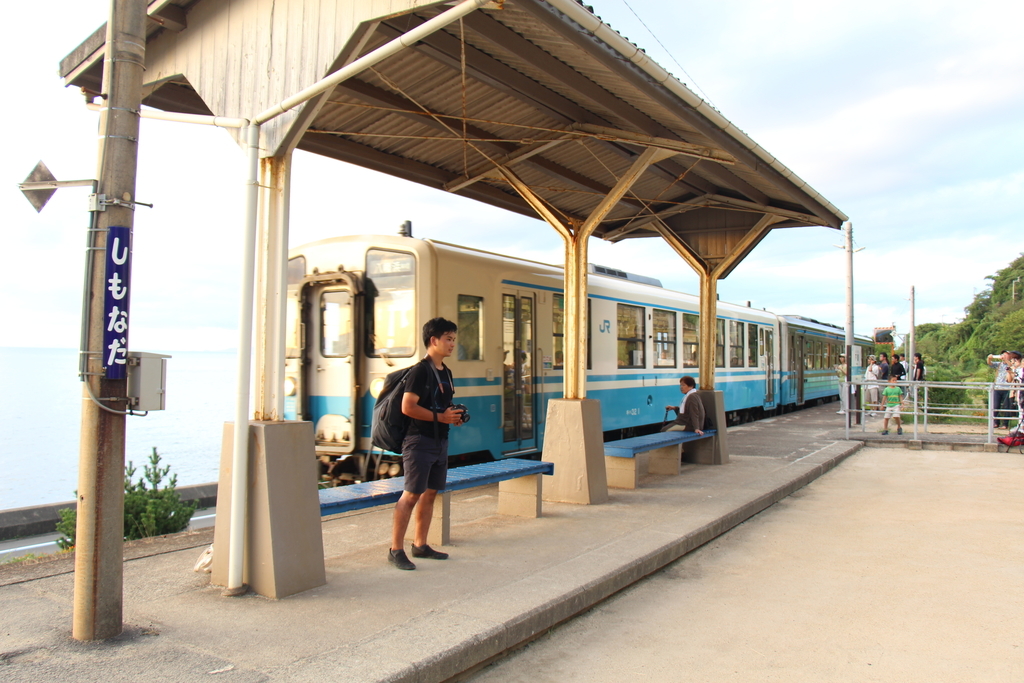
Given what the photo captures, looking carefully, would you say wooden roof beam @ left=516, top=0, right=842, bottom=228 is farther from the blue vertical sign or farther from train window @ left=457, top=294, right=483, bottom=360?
train window @ left=457, top=294, right=483, bottom=360

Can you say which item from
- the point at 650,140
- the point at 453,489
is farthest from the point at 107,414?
the point at 650,140

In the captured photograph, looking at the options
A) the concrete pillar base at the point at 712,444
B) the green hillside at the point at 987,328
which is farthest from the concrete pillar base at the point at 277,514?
the green hillside at the point at 987,328

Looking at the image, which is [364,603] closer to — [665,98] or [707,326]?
[665,98]

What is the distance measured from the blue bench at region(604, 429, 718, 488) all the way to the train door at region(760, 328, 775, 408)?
9739mm

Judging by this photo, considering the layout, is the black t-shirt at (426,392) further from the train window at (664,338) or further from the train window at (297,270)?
the train window at (664,338)

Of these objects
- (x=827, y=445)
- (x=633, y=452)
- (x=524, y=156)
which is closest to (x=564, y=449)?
(x=633, y=452)

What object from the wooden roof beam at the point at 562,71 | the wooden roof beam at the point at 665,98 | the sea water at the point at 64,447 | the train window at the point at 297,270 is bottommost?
the sea water at the point at 64,447

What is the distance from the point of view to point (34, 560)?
17.7ft

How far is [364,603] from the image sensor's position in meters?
4.39

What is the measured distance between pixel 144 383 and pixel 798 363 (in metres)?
22.7

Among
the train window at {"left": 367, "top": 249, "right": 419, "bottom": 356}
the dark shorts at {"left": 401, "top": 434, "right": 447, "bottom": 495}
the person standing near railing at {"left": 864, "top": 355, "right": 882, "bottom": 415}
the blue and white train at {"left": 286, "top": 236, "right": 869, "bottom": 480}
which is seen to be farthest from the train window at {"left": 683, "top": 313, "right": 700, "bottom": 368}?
the dark shorts at {"left": 401, "top": 434, "right": 447, "bottom": 495}

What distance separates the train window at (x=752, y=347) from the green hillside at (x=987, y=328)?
122 ft

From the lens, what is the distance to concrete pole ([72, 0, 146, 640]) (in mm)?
3742

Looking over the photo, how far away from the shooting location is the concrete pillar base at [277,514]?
450 cm
